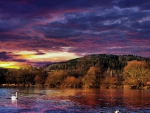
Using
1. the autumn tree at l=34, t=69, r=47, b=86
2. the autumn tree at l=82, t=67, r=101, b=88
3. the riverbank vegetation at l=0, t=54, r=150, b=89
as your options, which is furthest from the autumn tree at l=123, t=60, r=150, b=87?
the autumn tree at l=34, t=69, r=47, b=86

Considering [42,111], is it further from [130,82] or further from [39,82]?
[39,82]

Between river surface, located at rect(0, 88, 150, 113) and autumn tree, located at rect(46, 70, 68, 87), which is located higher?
autumn tree, located at rect(46, 70, 68, 87)

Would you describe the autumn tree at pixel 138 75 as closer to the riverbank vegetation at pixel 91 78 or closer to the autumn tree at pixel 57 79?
the riverbank vegetation at pixel 91 78

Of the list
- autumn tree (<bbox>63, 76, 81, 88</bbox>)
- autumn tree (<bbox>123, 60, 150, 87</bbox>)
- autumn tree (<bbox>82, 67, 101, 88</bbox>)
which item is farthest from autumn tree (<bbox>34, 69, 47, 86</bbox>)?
autumn tree (<bbox>123, 60, 150, 87</bbox>)

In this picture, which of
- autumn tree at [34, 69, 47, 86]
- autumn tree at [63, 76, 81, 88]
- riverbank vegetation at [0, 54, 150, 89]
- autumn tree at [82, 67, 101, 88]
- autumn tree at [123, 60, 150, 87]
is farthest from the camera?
autumn tree at [34, 69, 47, 86]

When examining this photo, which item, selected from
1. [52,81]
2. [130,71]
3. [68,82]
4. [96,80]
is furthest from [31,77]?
[130,71]

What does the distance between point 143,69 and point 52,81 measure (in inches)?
1879

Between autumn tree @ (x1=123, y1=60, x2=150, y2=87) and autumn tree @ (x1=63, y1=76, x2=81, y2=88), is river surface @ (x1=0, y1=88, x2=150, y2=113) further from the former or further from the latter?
autumn tree @ (x1=63, y1=76, x2=81, y2=88)

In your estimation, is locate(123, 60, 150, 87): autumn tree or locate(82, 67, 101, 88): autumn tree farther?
locate(82, 67, 101, 88): autumn tree

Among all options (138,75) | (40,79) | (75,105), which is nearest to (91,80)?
(138,75)

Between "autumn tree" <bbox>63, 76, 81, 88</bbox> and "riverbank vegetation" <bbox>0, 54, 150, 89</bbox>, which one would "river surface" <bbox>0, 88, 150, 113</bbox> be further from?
"autumn tree" <bbox>63, 76, 81, 88</bbox>

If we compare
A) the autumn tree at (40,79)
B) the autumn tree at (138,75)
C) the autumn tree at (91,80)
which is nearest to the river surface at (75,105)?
the autumn tree at (138,75)

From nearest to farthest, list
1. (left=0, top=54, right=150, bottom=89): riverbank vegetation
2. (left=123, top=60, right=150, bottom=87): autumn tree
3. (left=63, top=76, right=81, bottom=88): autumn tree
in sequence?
(left=123, top=60, right=150, bottom=87): autumn tree
(left=0, top=54, right=150, bottom=89): riverbank vegetation
(left=63, top=76, right=81, bottom=88): autumn tree

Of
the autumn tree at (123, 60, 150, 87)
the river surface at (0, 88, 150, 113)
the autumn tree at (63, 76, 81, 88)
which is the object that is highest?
the autumn tree at (123, 60, 150, 87)
